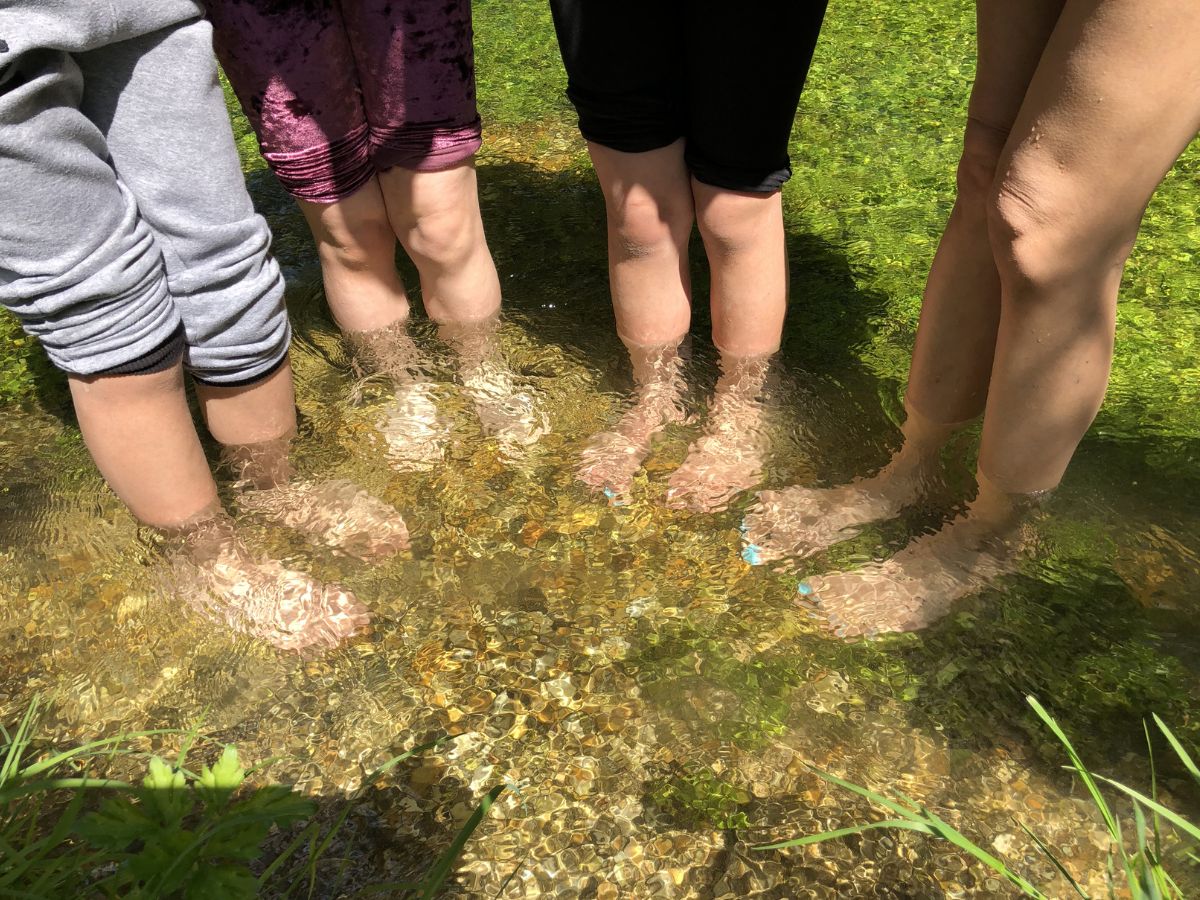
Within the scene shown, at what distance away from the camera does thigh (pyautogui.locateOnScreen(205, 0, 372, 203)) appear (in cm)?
174

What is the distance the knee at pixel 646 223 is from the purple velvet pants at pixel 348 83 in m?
0.35

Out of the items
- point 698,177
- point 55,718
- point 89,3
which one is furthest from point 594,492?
point 89,3

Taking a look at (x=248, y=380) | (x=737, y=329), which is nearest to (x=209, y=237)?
(x=248, y=380)

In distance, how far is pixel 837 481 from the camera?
1973mm

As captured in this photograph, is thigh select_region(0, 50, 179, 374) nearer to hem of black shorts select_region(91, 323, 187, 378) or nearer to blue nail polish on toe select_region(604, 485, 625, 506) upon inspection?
hem of black shorts select_region(91, 323, 187, 378)

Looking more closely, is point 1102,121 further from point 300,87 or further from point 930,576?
point 300,87

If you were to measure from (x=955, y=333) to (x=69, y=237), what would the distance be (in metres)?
1.40

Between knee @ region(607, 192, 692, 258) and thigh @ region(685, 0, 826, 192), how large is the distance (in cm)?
11

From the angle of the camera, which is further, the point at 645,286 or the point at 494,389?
the point at 494,389

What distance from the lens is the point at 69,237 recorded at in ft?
4.76

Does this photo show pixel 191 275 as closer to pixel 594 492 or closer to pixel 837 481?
pixel 594 492

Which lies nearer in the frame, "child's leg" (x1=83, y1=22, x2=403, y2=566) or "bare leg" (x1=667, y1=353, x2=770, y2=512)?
"child's leg" (x1=83, y1=22, x2=403, y2=566)

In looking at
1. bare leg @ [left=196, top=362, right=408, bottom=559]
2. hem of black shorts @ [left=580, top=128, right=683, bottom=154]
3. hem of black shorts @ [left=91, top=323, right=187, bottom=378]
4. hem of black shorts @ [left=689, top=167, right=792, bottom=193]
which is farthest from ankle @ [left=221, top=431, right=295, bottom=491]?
hem of black shorts @ [left=689, top=167, right=792, bottom=193]

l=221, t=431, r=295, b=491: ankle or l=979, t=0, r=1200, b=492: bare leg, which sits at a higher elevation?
l=979, t=0, r=1200, b=492: bare leg
